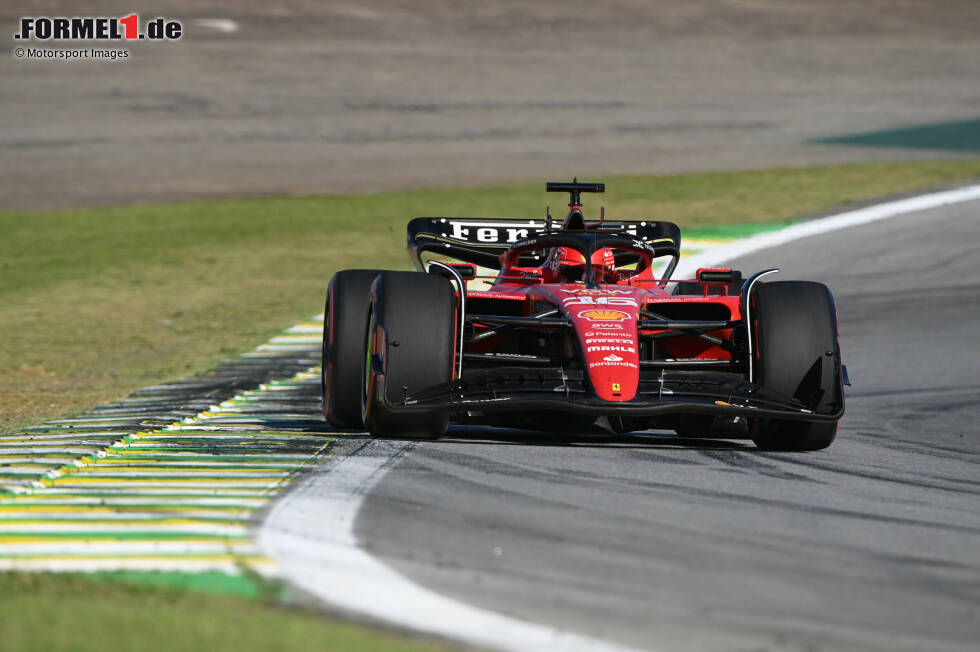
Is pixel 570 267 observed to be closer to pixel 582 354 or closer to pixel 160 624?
pixel 582 354

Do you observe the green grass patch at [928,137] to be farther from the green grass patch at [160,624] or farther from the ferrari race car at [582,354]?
the green grass patch at [160,624]

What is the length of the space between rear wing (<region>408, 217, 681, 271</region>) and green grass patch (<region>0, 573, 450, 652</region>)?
7502 millimetres

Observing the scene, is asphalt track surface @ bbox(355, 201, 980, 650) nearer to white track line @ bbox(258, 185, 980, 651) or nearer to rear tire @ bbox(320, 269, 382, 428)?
white track line @ bbox(258, 185, 980, 651)

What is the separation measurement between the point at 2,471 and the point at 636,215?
60.4ft

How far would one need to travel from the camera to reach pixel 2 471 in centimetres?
785

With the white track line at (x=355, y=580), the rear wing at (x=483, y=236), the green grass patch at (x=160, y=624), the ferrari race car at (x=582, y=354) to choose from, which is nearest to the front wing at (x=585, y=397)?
the ferrari race car at (x=582, y=354)

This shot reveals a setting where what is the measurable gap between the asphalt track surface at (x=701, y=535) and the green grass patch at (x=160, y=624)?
0.62 m

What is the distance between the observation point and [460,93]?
4369 centimetres

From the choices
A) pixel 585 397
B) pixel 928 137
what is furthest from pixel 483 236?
pixel 928 137

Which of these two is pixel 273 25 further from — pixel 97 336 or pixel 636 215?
pixel 97 336

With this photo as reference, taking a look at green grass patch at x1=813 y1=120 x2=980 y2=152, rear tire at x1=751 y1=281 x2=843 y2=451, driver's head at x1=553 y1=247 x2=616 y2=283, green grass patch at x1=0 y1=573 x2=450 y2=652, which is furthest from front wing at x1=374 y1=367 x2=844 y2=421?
green grass patch at x1=813 y1=120 x2=980 y2=152

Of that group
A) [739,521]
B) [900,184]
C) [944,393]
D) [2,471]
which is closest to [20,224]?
[900,184]

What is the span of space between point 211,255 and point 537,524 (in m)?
17.4

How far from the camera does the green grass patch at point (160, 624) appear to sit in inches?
177
